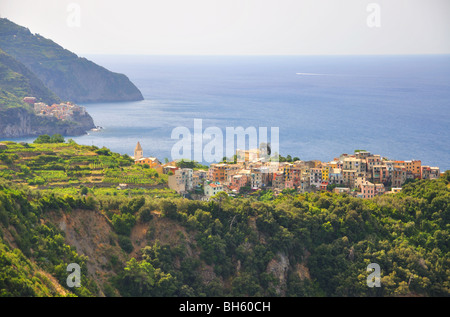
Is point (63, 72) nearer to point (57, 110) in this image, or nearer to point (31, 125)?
point (57, 110)

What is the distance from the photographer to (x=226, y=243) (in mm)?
23797

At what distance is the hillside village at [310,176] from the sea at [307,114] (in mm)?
9636

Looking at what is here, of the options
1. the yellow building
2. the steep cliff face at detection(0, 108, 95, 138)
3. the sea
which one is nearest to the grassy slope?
the yellow building

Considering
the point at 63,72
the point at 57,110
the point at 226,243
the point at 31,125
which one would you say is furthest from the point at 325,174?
the point at 63,72

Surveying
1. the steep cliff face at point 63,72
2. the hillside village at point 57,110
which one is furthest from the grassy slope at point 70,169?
the steep cliff face at point 63,72

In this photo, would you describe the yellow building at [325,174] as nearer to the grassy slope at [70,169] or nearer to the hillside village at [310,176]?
the hillside village at [310,176]

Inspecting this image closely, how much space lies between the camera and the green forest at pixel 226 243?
21.0 metres

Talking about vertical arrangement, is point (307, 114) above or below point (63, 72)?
below

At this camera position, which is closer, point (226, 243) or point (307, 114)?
point (226, 243)

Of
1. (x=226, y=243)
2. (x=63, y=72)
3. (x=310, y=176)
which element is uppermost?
(x=63, y=72)

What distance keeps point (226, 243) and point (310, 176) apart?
25.3ft

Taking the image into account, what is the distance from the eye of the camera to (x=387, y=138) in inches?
1938

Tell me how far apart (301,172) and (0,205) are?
44.8ft

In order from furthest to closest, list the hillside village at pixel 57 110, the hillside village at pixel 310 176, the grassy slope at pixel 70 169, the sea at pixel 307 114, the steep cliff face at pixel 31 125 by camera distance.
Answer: the hillside village at pixel 57 110 < the steep cliff face at pixel 31 125 < the sea at pixel 307 114 < the hillside village at pixel 310 176 < the grassy slope at pixel 70 169
